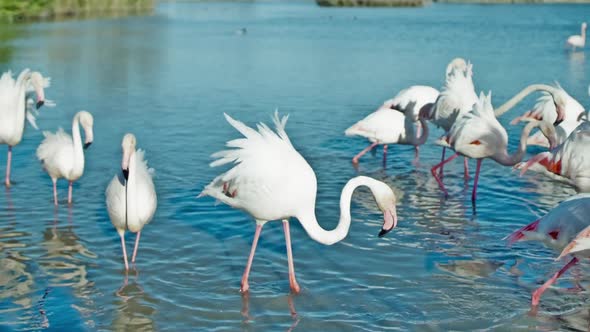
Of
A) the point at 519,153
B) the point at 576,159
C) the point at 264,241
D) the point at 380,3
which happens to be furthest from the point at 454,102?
the point at 380,3

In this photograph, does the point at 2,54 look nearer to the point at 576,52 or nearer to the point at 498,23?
the point at 576,52

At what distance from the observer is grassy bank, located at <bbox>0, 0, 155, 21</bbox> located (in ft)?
148

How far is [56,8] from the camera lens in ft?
156

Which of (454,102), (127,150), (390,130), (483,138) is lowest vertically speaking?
(390,130)

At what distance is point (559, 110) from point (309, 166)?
444 cm

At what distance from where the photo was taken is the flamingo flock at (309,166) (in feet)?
19.4

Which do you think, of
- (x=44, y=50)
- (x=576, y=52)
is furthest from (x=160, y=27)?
(x=576, y=52)

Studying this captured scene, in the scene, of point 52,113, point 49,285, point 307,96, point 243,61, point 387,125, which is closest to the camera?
point 49,285

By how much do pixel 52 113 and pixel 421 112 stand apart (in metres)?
7.40

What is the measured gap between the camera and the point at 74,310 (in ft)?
19.9

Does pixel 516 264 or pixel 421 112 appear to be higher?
pixel 421 112

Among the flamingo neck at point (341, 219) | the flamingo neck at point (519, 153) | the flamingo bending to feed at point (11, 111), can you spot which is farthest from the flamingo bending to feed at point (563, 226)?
the flamingo bending to feed at point (11, 111)

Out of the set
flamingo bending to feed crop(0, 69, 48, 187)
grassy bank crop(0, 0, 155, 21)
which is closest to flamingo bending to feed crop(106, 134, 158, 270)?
flamingo bending to feed crop(0, 69, 48, 187)

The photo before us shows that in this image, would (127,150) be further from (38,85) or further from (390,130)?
(390,130)
